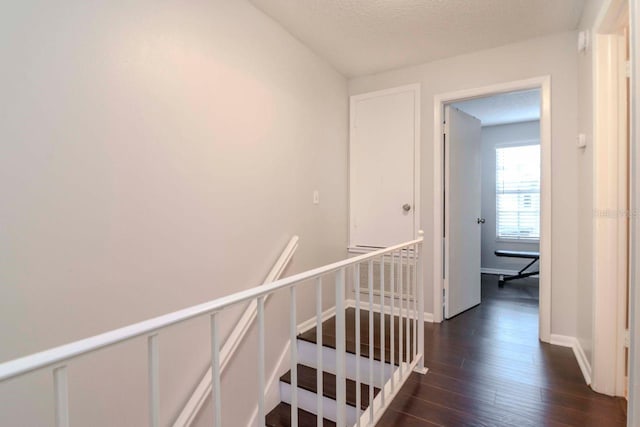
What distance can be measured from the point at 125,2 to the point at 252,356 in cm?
214

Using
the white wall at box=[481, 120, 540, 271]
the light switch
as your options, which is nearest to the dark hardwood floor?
the light switch

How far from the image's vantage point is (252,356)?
2.20m

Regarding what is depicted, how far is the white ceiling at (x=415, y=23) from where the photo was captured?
2150mm

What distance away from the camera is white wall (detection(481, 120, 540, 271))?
5160mm

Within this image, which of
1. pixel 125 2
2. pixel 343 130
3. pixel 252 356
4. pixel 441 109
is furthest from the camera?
pixel 343 130

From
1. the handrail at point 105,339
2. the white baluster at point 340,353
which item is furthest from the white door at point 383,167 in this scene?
the handrail at point 105,339

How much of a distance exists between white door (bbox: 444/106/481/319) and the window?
2.10 metres

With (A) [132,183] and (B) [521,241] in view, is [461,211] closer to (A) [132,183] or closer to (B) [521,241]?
(B) [521,241]

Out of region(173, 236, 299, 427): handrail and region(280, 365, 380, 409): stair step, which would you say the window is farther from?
region(173, 236, 299, 427): handrail

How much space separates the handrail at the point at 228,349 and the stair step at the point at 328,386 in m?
0.66

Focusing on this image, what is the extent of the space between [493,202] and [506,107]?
1.74m

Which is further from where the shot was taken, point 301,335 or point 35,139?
point 301,335

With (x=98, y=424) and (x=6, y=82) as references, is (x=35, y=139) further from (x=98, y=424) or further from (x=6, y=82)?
(x=98, y=424)

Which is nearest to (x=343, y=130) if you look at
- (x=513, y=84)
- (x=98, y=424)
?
(x=513, y=84)
